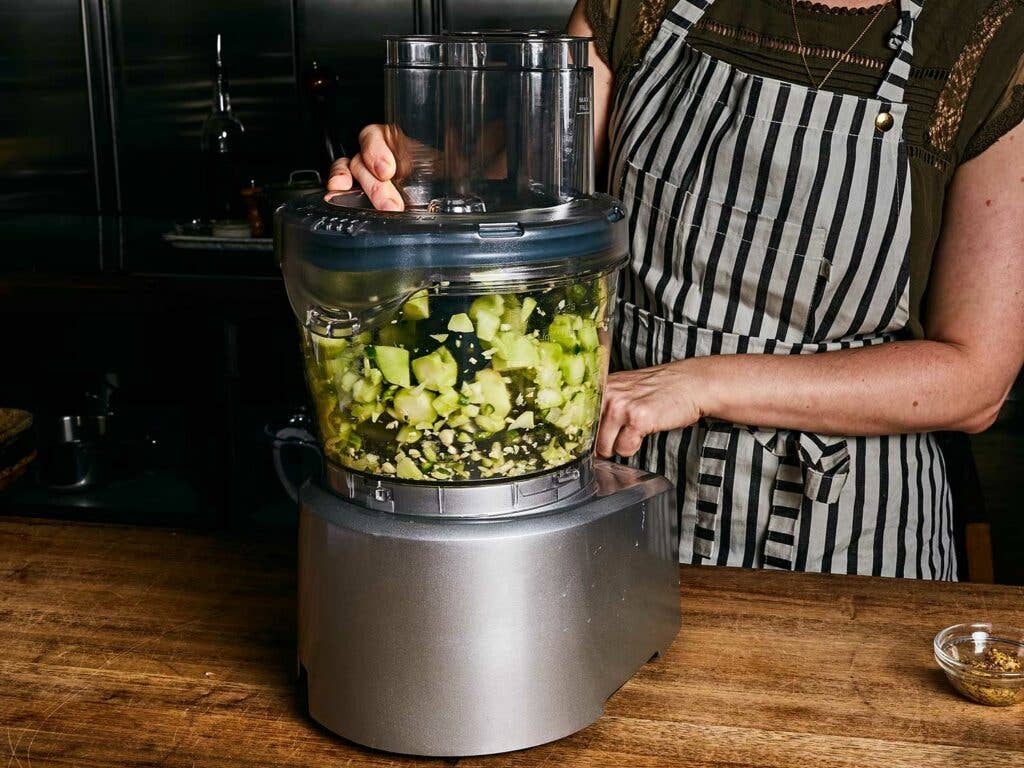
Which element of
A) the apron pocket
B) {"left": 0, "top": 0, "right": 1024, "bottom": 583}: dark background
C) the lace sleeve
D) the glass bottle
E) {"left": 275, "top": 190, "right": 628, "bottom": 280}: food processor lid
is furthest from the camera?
the glass bottle

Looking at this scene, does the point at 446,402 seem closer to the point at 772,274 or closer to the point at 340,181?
the point at 340,181

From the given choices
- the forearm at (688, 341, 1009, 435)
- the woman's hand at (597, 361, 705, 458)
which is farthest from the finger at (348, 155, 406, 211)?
the forearm at (688, 341, 1009, 435)

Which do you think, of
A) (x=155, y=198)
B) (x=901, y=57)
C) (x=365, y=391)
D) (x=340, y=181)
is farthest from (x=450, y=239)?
(x=155, y=198)

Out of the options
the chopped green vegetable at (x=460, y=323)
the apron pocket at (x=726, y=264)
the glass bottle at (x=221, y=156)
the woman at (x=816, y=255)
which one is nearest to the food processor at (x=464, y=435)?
the chopped green vegetable at (x=460, y=323)

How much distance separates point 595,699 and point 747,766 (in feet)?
0.39

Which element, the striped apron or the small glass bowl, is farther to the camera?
the striped apron

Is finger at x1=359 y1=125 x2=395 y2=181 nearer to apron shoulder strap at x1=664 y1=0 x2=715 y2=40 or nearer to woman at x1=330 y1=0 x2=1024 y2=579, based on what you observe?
woman at x1=330 y1=0 x2=1024 y2=579

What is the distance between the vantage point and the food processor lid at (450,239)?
781 mm

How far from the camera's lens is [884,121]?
130 centimetres

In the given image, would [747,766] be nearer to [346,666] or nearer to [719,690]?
[719,690]

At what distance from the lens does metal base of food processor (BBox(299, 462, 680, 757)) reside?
0.83 metres

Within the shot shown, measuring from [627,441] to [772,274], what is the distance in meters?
0.36

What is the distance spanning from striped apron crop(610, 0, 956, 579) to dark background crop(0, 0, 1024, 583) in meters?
1.10

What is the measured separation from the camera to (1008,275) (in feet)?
4.11
